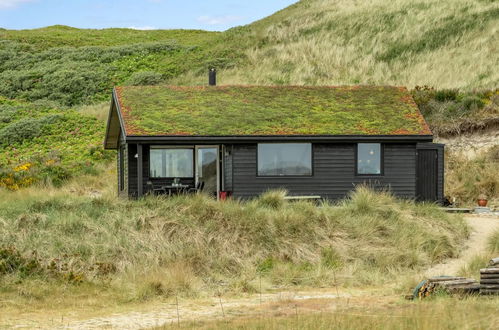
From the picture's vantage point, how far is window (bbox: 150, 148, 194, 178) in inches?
974

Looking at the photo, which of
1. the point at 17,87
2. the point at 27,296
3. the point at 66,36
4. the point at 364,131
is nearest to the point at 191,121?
the point at 364,131

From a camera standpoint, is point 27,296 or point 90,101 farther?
point 90,101

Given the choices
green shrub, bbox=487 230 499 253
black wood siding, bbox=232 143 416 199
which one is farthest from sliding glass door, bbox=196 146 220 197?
green shrub, bbox=487 230 499 253

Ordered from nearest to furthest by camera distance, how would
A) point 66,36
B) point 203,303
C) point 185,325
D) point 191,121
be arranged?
1. point 185,325
2. point 203,303
3. point 191,121
4. point 66,36

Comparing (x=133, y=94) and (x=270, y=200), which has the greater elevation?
(x=133, y=94)

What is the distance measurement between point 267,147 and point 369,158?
3365 mm

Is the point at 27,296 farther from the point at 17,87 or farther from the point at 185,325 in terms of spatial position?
the point at 17,87

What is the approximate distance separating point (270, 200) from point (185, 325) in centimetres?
1037

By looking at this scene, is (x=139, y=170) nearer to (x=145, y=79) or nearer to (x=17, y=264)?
(x=17, y=264)

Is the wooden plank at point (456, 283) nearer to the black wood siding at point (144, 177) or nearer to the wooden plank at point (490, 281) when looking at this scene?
the wooden plank at point (490, 281)

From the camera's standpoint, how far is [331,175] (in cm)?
2475

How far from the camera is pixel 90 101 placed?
52.6 m

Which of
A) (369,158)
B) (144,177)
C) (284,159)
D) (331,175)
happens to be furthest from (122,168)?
(369,158)

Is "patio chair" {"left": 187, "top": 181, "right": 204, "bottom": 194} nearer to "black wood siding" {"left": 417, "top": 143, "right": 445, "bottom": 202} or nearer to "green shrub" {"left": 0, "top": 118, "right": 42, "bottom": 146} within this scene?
"black wood siding" {"left": 417, "top": 143, "right": 445, "bottom": 202}
